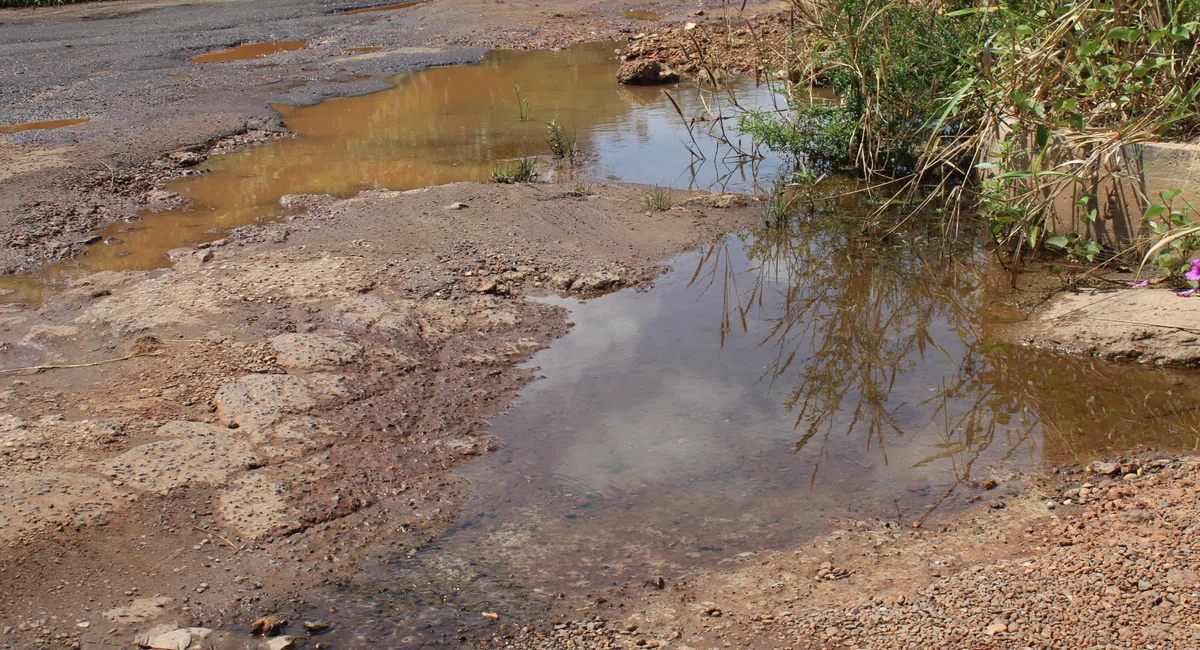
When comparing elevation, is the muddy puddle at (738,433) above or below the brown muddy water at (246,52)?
below

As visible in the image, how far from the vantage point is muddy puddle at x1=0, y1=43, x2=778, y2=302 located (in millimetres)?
5957

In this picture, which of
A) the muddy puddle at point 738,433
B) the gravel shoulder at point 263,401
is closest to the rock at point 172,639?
the gravel shoulder at point 263,401

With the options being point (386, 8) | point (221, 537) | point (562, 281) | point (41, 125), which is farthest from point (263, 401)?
point (386, 8)

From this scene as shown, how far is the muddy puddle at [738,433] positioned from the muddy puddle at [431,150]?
2.53 meters

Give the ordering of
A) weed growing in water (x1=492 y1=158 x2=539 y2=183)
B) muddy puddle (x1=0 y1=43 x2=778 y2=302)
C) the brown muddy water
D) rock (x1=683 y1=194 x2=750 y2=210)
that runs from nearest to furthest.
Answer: muddy puddle (x1=0 y1=43 x2=778 y2=302) < rock (x1=683 y1=194 x2=750 y2=210) < weed growing in water (x1=492 y1=158 x2=539 y2=183) < the brown muddy water

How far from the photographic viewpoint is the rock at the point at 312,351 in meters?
3.93

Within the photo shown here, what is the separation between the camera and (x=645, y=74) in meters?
10.3

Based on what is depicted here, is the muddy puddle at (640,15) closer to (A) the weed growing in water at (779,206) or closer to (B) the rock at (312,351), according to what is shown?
(A) the weed growing in water at (779,206)

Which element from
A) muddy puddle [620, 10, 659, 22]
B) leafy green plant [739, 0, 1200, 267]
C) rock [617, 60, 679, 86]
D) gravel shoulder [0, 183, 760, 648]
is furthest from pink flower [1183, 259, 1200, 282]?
muddy puddle [620, 10, 659, 22]

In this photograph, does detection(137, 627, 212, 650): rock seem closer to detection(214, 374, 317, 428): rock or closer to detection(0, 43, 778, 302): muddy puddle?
detection(214, 374, 317, 428): rock

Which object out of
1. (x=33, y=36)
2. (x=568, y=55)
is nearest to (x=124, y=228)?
(x=568, y=55)

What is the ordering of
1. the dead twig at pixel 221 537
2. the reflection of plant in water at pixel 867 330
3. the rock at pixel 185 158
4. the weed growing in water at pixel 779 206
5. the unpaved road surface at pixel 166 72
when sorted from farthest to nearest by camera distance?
the rock at pixel 185 158 → the unpaved road surface at pixel 166 72 → the weed growing in water at pixel 779 206 → the reflection of plant in water at pixel 867 330 → the dead twig at pixel 221 537

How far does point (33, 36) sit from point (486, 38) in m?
6.46

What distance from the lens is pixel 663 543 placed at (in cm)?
291
